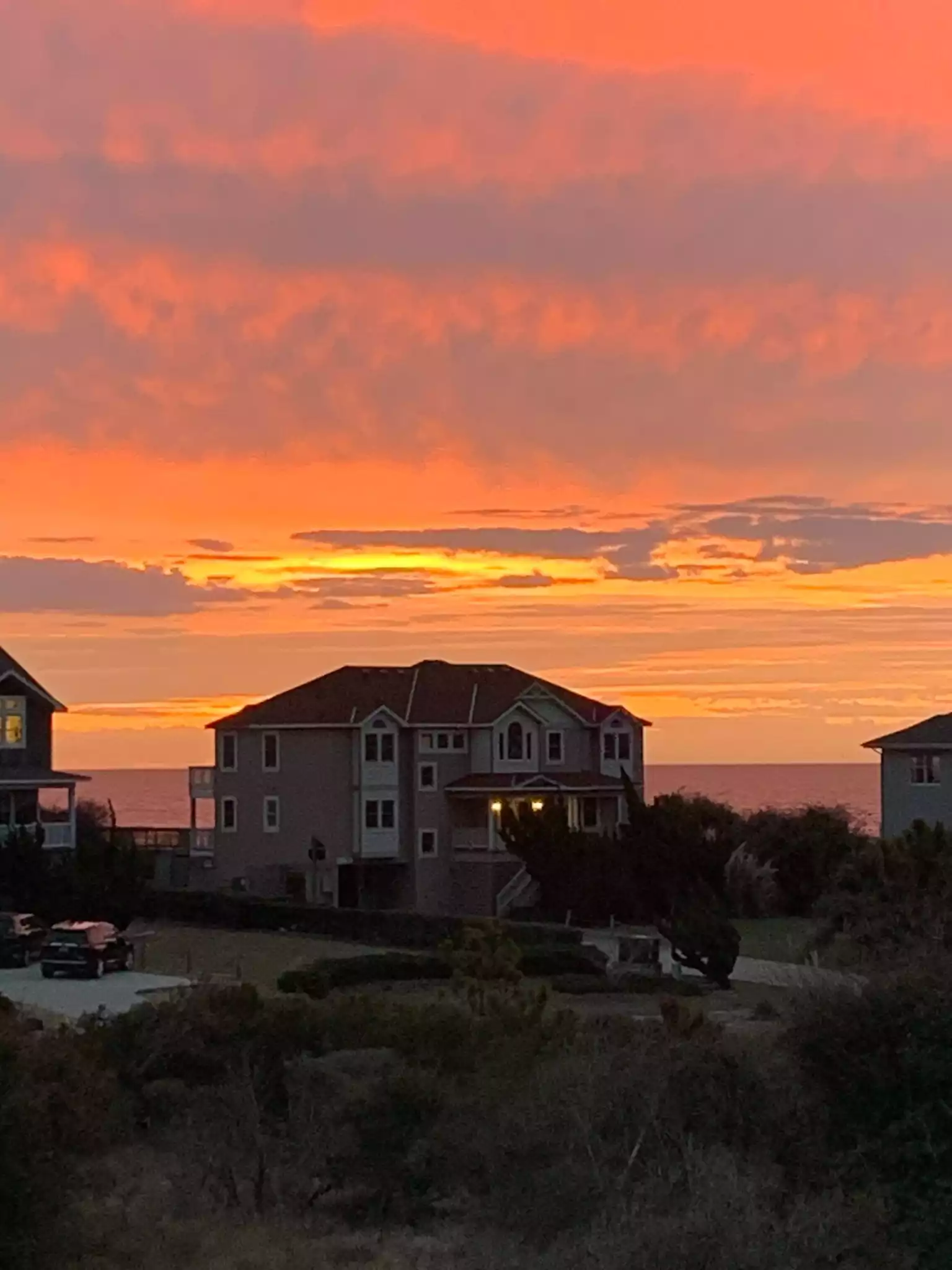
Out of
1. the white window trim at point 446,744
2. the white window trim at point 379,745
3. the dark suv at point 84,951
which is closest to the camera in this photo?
the dark suv at point 84,951

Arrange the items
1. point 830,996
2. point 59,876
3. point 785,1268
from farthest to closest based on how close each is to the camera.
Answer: point 59,876, point 830,996, point 785,1268

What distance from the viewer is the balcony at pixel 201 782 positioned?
2534 inches

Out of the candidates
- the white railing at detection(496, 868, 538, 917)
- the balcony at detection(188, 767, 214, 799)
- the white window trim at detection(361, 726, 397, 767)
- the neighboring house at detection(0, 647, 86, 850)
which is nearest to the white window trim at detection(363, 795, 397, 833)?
the white window trim at detection(361, 726, 397, 767)

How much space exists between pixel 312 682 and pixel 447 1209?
49.0 meters

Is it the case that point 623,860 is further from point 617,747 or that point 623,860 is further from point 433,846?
point 617,747

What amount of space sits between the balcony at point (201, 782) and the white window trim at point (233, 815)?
1102 millimetres

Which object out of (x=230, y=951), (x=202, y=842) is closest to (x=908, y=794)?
(x=230, y=951)

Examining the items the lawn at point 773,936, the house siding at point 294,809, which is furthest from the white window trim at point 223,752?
the lawn at point 773,936

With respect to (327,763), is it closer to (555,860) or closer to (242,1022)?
(555,860)

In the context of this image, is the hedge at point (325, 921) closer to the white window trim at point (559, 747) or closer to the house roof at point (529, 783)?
the house roof at point (529, 783)

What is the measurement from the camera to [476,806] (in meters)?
61.5

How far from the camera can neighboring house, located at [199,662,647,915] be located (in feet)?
199

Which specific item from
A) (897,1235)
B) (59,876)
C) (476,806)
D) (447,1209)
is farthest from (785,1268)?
(476,806)

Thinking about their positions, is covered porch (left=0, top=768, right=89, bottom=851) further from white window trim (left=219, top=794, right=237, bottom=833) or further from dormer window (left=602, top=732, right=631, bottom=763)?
dormer window (left=602, top=732, right=631, bottom=763)
